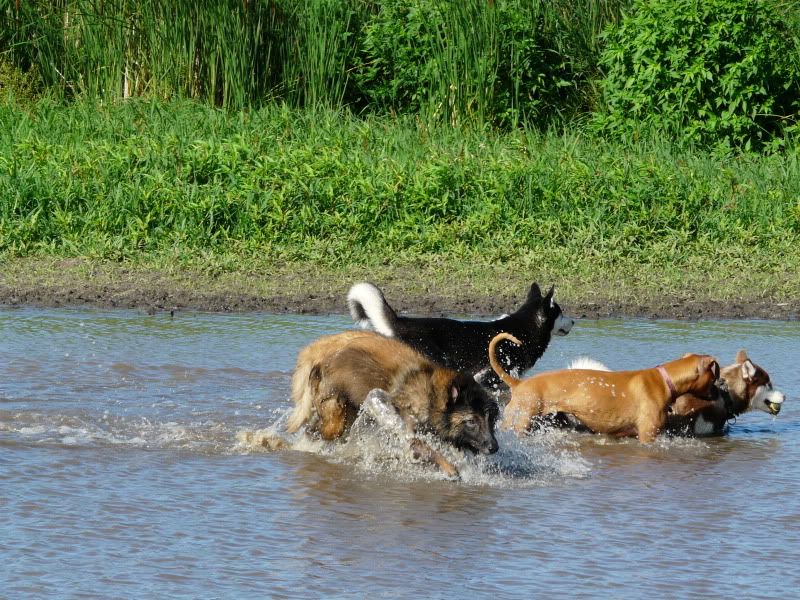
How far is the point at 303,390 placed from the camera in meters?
6.51

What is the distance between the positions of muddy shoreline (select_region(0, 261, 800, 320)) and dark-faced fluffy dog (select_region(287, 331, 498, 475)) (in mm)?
4078

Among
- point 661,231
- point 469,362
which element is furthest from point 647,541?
point 661,231

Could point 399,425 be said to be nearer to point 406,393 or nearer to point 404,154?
point 406,393

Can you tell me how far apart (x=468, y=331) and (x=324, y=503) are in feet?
9.02

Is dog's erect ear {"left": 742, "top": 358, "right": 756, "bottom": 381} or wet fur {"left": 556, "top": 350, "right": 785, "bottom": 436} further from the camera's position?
dog's erect ear {"left": 742, "top": 358, "right": 756, "bottom": 381}

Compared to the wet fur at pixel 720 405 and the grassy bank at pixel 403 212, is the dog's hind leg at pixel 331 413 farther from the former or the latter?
the grassy bank at pixel 403 212

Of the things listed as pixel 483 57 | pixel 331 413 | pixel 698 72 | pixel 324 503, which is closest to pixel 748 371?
pixel 331 413

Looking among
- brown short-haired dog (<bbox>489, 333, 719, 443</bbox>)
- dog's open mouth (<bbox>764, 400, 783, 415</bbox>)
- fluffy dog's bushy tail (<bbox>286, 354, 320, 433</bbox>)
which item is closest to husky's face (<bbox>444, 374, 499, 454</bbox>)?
fluffy dog's bushy tail (<bbox>286, 354, 320, 433</bbox>)

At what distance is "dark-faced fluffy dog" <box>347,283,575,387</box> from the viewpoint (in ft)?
26.1

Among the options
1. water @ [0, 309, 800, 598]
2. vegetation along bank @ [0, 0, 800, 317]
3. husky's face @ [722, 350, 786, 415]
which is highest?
vegetation along bank @ [0, 0, 800, 317]

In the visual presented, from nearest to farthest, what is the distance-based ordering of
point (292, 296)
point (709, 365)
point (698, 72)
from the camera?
1. point (709, 365)
2. point (292, 296)
3. point (698, 72)

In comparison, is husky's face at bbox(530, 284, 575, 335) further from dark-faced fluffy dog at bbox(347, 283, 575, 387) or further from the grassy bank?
the grassy bank

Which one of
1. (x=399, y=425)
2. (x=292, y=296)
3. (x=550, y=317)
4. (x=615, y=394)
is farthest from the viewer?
(x=292, y=296)

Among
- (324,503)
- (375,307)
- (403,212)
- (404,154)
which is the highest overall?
(404,154)
